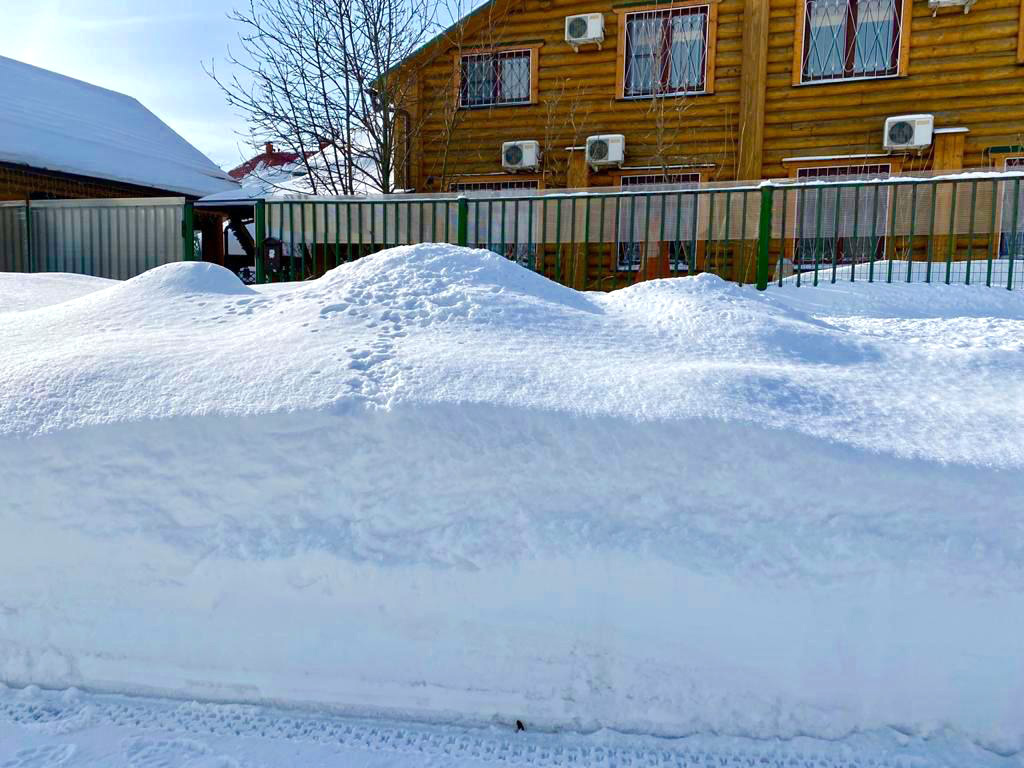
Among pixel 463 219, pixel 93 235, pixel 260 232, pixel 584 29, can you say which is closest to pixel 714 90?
pixel 584 29

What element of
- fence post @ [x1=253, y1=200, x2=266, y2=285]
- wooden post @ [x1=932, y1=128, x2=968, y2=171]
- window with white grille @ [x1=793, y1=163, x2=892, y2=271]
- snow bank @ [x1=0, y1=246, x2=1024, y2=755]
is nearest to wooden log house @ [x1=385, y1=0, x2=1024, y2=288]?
wooden post @ [x1=932, y1=128, x2=968, y2=171]

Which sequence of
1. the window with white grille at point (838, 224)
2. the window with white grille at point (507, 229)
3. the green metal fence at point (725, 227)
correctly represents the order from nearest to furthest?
the green metal fence at point (725, 227), the window with white grille at point (838, 224), the window with white grille at point (507, 229)

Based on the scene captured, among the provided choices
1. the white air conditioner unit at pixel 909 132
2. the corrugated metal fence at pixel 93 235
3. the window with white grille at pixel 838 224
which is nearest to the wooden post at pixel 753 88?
the white air conditioner unit at pixel 909 132

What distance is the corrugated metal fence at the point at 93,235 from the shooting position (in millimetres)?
9117

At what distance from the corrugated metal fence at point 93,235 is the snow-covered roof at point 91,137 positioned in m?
2.71

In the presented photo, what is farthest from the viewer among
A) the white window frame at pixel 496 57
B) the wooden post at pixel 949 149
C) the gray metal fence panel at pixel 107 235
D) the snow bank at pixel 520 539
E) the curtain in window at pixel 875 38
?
the white window frame at pixel 496 57

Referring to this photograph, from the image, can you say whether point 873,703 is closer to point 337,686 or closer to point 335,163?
point 337,686

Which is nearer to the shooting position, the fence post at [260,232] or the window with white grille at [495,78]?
the fence post at [260,232]

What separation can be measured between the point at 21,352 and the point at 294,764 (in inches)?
107

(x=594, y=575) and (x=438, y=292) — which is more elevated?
(x=438, y=292)

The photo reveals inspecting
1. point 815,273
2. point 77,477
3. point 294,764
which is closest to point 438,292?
point 77,477

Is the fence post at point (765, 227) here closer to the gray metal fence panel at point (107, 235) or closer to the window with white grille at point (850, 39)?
the window with white grille at point (850, 39)

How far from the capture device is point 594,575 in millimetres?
2488

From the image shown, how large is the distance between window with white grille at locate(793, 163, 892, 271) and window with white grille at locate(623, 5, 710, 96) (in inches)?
193
